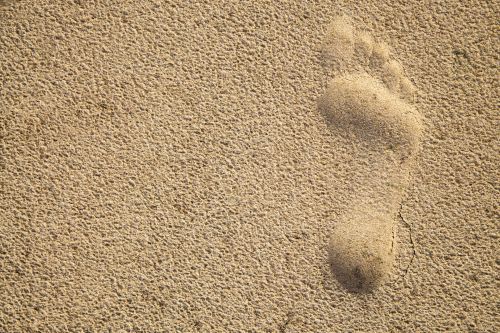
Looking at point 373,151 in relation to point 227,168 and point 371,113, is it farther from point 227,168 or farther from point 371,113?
point 227,168

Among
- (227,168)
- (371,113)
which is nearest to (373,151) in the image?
(371,113)

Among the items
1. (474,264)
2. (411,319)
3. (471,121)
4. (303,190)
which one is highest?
(471,121)

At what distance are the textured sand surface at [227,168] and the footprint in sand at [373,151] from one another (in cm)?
2

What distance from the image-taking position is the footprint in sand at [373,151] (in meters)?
1.60

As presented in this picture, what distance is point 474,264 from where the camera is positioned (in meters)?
1.61

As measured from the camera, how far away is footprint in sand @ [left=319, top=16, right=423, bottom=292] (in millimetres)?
1603

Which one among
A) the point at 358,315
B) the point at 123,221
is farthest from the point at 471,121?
the point at 123,221

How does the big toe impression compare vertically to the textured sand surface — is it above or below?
above

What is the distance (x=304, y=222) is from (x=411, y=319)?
0.48 meters

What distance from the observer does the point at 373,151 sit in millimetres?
1616

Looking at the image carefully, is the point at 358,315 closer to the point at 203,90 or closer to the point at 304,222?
the point at 304,222

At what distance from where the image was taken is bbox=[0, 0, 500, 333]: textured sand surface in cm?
162

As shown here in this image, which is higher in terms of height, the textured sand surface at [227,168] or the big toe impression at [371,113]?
the big toe impression at [371,113]

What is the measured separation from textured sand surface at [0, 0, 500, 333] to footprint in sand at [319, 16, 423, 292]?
0.7 inches
